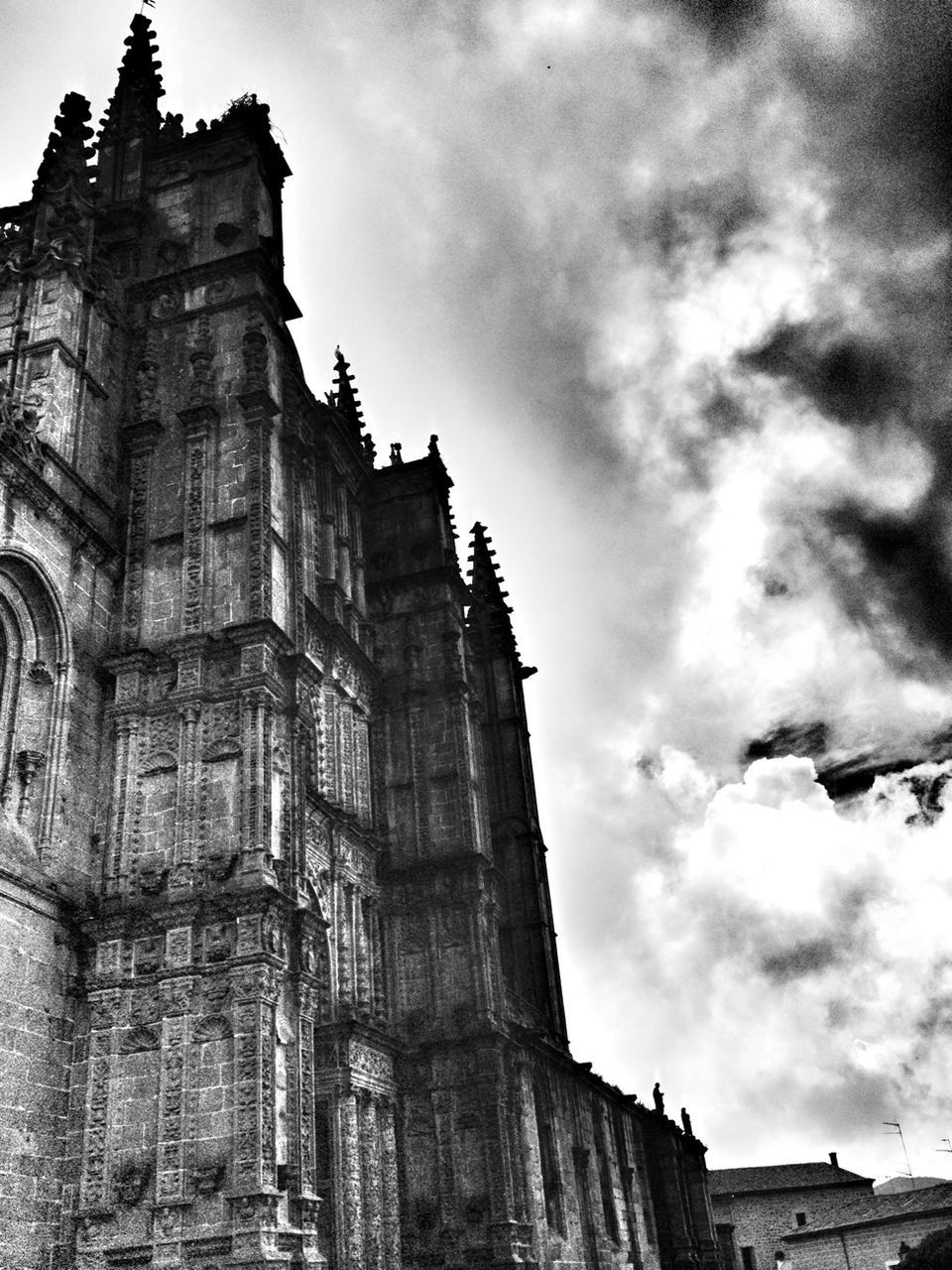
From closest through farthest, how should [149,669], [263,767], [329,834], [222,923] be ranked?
[222,923] < [263,767] < [149,669] < [329,834]

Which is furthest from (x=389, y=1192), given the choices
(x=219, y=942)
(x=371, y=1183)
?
(x=219, y=942)

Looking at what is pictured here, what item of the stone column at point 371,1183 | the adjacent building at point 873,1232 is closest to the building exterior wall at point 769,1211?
the adjacent building at point 873,1232

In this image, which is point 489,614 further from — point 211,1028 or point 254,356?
point 211,1028

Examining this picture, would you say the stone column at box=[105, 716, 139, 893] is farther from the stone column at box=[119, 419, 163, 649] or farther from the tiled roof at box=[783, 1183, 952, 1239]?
the tiled roof at box=[783, 1183, 952, 1239]

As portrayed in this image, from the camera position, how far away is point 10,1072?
17875mm

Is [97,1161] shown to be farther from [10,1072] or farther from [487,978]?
[487,978]

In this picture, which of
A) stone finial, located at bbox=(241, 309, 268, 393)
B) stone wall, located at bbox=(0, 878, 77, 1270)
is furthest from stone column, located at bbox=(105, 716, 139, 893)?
stone finial, located at bbox=(241, 309, 268, 393)

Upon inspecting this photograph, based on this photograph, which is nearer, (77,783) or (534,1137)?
(77,783)

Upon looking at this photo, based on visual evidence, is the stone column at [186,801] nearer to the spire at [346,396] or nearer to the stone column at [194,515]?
the stone column at [194,515]

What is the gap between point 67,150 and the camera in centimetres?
2773

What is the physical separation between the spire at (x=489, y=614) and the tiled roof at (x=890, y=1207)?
3688cm

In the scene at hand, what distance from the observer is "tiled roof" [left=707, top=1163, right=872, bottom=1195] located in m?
86.9

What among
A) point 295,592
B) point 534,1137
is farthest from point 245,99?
point 534,1137

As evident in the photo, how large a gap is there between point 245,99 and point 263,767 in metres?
18.2
